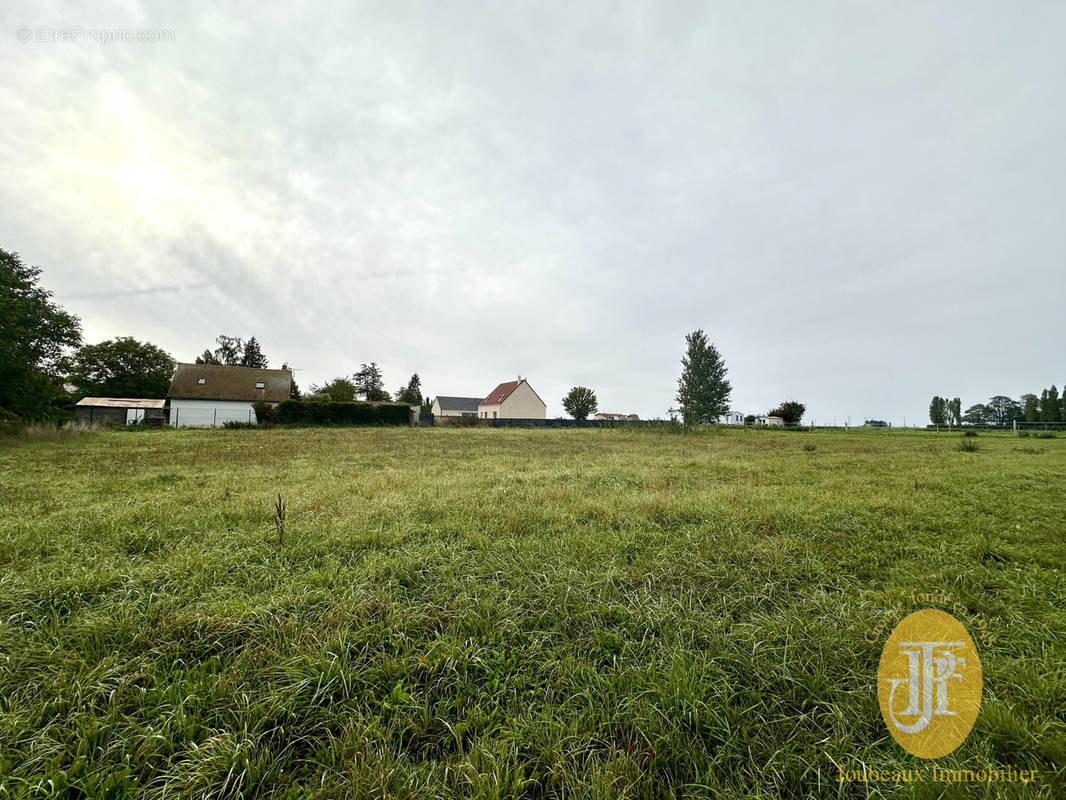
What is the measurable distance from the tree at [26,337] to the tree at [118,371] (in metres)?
28.4

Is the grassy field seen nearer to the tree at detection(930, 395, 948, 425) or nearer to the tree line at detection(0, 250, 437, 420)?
the tree line at detection(0, 250, 437, 420)

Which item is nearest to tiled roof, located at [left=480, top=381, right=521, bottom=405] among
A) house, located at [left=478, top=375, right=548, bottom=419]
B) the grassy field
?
house, located at [left=478, top=375, right=548, bottom=419]

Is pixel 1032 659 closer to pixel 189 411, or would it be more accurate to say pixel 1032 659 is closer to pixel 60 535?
pixel 60 535

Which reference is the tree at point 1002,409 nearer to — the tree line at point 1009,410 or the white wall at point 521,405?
the tree line at point 1009,410

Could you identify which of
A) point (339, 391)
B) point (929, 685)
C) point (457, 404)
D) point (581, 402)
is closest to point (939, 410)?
point (581, 402)

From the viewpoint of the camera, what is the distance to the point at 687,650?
2.27 metres

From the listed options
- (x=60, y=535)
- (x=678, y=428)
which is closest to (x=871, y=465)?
(x=60, y=535)

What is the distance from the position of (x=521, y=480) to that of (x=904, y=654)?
5562 millimetres

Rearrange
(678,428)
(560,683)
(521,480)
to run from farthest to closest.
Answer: (678,428) → (521,480) → (560,683)

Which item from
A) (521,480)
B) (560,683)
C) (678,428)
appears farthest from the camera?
(678,428)

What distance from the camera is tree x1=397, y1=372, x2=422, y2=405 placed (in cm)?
7431

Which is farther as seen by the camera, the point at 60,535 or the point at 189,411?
the point at 189,411

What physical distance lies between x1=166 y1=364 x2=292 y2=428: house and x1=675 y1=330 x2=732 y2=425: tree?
37.6 m

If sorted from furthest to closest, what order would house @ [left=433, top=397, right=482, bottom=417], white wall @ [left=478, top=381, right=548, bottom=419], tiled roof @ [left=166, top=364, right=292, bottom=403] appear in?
house @ [left=433, top=397, right=482, bottom=417] → white wall @ [left=478, top=381, right=548, bottom=419] → tiled roof @ [left=166, top=364, right=292, bottom=403]
